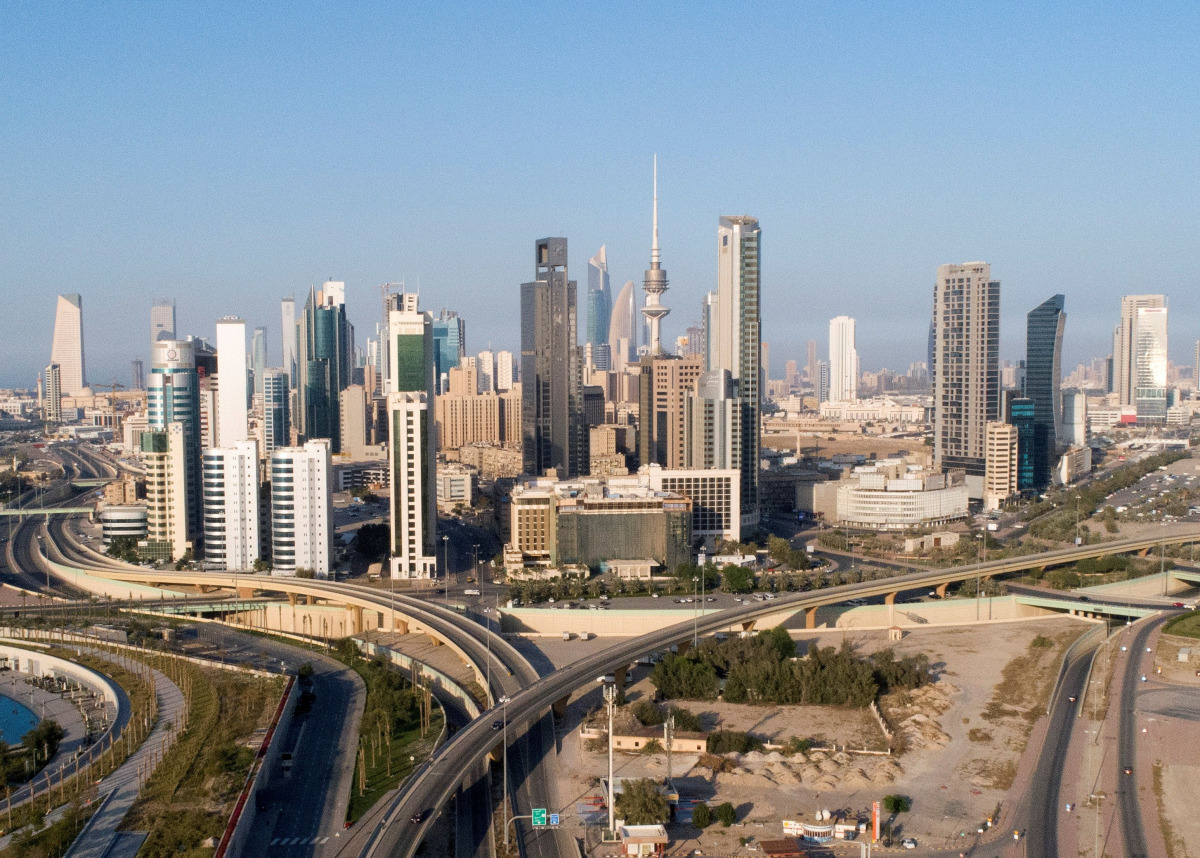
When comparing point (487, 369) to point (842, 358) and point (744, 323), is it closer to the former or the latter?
point (842, 358)

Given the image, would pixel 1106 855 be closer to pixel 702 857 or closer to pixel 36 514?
pixel 702 857

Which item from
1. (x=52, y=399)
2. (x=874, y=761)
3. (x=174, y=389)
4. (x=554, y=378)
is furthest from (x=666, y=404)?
(x=52, y=399)

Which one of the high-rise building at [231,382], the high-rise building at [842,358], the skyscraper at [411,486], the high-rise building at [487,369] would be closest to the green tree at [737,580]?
the skyscraper at [411,486]

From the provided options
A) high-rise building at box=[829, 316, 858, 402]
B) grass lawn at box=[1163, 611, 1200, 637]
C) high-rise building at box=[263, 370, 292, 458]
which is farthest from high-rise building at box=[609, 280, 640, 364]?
grass lawn at box=[1163, 611, 1200, 637]

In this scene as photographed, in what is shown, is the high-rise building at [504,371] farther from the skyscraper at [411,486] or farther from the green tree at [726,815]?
the green tree at [726,815]

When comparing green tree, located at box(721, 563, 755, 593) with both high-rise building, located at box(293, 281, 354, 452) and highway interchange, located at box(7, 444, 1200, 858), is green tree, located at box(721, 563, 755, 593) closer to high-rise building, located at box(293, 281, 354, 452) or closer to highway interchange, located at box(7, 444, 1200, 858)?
highway interchange, located at box(7, 444, 1200, 858)

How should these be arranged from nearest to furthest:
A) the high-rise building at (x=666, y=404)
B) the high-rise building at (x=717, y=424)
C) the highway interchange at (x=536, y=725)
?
the highway interchange at (x=536, y=725) → the high-rise building at (x=717, y=424) → the high-rise building at (x=666, y=404)
